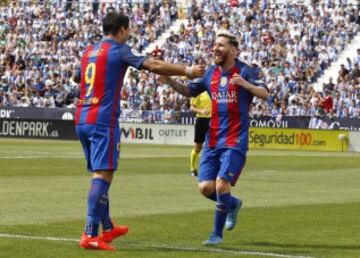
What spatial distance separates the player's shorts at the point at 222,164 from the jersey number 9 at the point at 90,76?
1778 millimetres

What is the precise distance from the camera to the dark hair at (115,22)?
11.5 meters

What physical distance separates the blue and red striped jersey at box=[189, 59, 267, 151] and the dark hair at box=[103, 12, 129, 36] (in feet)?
4.84

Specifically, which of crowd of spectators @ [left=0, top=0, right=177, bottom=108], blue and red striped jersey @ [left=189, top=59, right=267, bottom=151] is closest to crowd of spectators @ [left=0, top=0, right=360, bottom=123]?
crowd of spectators @ [left=0, top=0, right=177, bottom=108]

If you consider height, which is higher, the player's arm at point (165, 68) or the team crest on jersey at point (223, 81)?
the player's arm at point (165, 68)

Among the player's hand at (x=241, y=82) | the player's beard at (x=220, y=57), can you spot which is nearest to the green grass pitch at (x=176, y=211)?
the player's hand at (x=241, y=82)

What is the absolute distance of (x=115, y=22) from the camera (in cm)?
1148

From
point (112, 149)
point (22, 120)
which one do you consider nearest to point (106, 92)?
point (112, 149)

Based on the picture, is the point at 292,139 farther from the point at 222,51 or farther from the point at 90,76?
the point at 90,76

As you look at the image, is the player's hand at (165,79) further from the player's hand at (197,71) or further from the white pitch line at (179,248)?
the white pitch line at (179,248)

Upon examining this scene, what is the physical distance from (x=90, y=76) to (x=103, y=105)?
0.35 m

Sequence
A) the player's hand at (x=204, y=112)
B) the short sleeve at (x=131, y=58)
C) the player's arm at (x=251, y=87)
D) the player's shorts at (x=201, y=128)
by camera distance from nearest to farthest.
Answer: the short sleeve at (x=131, y=58), the player's arm at (x=251, y=87), the player's hand at (x=204, y=112), the player's shorts at (x=201, y=128)

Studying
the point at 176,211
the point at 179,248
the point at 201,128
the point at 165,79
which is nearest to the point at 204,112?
the point at 201,128

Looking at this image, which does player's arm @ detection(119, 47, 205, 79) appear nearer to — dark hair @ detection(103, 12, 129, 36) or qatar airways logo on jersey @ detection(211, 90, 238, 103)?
dark hair @ detection(103, 12, 129, 36)

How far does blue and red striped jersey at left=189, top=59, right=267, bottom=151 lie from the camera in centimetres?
1255
